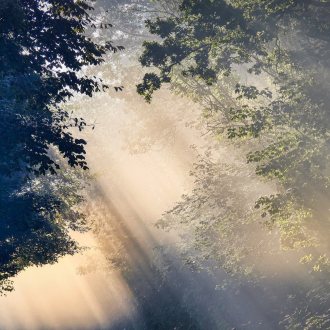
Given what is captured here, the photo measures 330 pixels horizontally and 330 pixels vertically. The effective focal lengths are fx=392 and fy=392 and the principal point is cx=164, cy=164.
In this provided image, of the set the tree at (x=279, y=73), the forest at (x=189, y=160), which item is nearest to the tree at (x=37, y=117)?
the forest at (x=189, y=160)

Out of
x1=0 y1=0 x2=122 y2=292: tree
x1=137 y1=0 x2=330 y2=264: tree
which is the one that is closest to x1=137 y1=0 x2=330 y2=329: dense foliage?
x1=137 y1=0 x2=330 y2=264: tree

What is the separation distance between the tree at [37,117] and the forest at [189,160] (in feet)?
0.14

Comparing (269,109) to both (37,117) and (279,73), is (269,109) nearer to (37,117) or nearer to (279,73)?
(279,73)

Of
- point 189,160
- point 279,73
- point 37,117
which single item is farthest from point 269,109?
point 189,160

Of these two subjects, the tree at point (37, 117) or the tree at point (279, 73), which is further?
the tree at point (279, 73)

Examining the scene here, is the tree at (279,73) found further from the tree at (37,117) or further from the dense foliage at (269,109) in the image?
the tree at (37,117)

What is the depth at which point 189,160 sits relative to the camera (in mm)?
35219

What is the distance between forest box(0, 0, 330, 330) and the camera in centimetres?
Answer: 905

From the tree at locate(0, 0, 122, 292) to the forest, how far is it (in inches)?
1.6

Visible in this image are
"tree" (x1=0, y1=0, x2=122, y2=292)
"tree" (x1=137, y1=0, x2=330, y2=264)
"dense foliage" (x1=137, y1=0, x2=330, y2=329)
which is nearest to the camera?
"tree" (x1=0, y1=0, x2=122, y2=292)

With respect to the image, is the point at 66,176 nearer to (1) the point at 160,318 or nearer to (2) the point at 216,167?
(2) the point at 216,167

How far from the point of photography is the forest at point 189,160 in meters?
9.05

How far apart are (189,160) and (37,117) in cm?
2277

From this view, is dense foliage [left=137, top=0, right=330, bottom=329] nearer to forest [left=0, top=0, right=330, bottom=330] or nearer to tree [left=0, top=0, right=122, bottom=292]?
forest [left=0, top=0, right=330, bottom=330]
